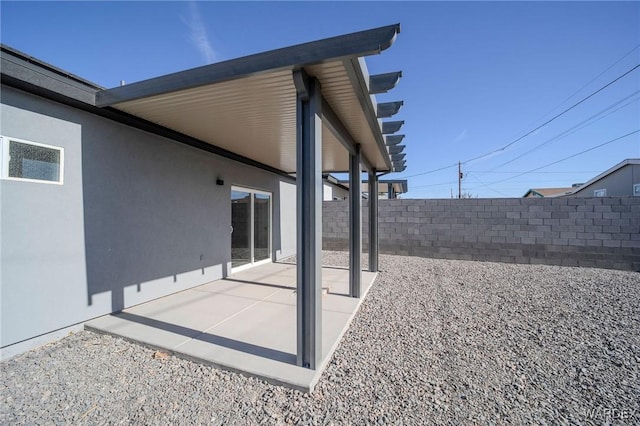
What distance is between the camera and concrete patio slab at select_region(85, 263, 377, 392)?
2654mm

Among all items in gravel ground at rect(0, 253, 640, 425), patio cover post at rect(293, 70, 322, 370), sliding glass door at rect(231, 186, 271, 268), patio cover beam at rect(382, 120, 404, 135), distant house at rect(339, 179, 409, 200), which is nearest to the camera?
gravel ground at rect(0, 253, 640, 425)

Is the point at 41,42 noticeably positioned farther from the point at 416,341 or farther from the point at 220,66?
the point at 416,341

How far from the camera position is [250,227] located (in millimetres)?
7184

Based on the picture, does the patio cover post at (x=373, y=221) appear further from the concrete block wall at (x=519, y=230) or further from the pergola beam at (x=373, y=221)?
the concrete block wall at (x=519, y=230)

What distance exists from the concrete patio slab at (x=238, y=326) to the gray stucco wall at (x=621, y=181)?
548 inches

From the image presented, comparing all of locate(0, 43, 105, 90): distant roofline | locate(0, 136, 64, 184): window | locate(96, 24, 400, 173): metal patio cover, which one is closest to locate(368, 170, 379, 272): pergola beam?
locate(96, 24, 400, 173): metal patio cover

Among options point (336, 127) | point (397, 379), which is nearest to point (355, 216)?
point (336, 127)

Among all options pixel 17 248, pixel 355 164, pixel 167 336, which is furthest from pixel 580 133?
pixel 17 248

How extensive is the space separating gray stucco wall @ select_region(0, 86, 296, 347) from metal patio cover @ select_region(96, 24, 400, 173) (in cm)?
55

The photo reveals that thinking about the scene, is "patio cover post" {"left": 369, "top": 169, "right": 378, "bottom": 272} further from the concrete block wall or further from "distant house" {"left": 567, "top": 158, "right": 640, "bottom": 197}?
"distant house" {"left": 567, "top": 158, "right": 640, "bottom": 197}

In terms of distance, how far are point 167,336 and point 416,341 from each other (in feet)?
9.89

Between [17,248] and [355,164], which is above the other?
[355,164]

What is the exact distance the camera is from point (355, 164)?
4.77 metres

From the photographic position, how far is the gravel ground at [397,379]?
2051 millimetres
